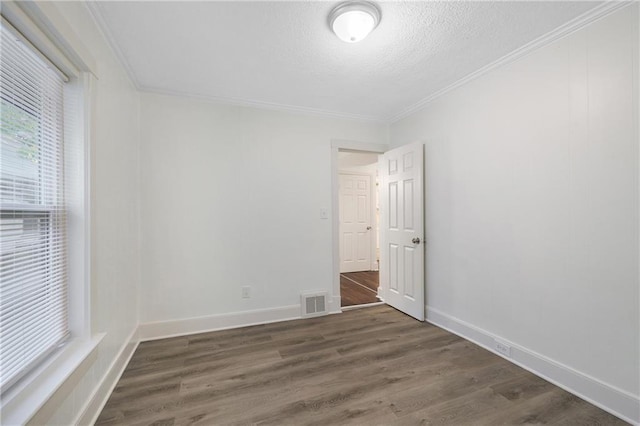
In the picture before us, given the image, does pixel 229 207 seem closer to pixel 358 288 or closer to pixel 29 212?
pixel 29 212

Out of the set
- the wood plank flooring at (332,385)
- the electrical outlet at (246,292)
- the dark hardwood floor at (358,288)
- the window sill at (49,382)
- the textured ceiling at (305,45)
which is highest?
the textured ceiling at (305,45)

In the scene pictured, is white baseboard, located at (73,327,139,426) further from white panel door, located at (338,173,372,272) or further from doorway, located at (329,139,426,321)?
white panel door, located at (338,173,372,272)

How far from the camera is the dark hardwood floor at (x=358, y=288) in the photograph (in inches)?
150

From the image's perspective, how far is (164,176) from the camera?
2.71m

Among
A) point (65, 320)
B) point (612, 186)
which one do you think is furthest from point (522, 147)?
point (65, 320)

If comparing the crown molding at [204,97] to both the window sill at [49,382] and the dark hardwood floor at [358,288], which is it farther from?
the dark hardwood floor at [358,288]

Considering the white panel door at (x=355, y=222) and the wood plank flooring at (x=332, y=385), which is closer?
the wood plank flooring at (x=332, y=385)

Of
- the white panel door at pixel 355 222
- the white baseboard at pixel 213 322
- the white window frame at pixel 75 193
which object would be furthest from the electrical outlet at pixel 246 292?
the white panel door at pixel 355 222

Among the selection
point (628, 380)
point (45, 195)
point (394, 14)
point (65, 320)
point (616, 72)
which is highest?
point (394, 14)

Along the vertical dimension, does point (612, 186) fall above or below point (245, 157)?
below

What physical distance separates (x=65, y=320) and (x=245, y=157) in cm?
204

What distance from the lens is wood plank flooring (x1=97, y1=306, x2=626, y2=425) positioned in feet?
5.26

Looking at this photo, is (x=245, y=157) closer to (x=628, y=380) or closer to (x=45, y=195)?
(x=45, y=195)

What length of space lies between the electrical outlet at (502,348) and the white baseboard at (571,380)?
2cm
